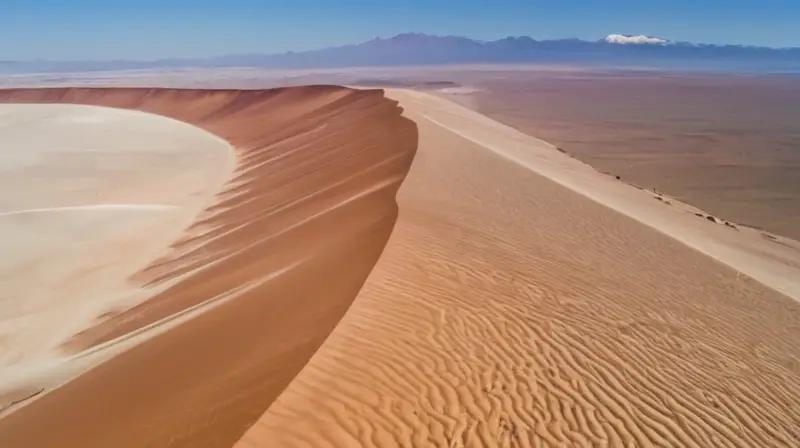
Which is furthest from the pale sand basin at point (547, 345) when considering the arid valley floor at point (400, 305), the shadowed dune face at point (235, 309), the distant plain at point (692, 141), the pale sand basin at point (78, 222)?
the distant plain at point (692, 141)

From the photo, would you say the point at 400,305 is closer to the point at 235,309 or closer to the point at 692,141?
the point at 235,309

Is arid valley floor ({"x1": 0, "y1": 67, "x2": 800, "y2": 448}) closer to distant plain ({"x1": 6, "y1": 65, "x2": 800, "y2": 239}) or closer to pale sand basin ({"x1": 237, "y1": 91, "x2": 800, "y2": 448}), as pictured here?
pale sand basin ({"x1": 237, "y1": 91, "x2": 800, "y2": 448})

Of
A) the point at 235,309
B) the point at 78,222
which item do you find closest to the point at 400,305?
the point at 235,309

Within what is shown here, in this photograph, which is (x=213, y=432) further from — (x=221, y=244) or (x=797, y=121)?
(x=797, y=121)

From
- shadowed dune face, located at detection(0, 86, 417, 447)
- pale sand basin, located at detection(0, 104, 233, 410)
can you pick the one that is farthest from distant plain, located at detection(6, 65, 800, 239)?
pale sand basin, located at detection(0, 104, 233, 410)

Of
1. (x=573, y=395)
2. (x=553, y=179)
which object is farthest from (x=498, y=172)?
(x=573, y=395)

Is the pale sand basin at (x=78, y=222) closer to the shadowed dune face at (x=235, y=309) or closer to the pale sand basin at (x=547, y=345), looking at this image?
the shadowed dune face at (x=235, y=309)
